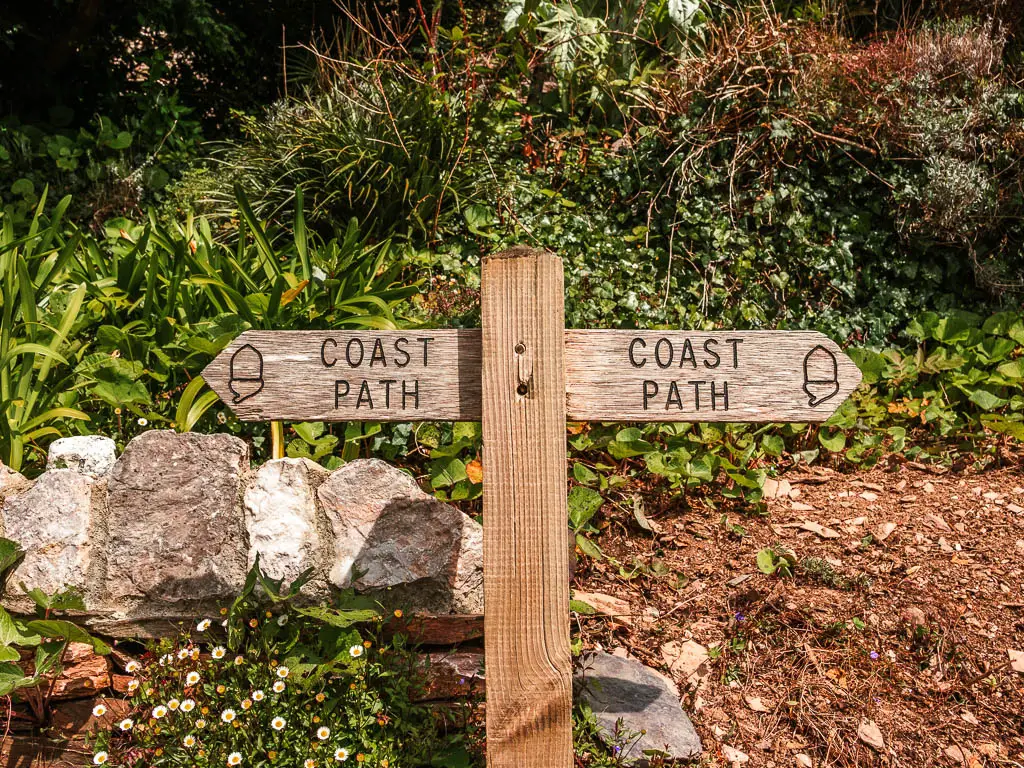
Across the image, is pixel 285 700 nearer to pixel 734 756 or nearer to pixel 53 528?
pixel 53 528

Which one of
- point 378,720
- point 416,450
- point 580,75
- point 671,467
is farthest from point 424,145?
point 378,720

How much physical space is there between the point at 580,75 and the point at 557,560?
157 inches

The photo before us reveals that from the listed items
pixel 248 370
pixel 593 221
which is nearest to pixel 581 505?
pixel 248 370

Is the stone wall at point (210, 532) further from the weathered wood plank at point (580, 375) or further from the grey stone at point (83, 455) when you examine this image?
the weathered wood plank at point (580, 375)

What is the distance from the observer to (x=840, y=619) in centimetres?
268

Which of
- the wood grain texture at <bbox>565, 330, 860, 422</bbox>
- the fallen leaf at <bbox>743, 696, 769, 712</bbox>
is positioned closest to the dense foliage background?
the fallen leaf at <bbox>743, 696, 769, 712</bbox>

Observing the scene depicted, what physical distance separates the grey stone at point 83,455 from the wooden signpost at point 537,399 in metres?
1.02

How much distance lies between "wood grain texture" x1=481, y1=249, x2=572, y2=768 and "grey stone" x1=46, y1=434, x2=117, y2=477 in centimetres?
142

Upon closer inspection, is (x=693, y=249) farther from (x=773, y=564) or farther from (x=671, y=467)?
(x=773, y=564)

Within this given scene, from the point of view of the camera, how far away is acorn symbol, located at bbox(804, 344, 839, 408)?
1743 millimetres

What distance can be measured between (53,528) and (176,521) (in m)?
0.34

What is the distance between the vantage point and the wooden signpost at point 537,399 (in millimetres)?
1687

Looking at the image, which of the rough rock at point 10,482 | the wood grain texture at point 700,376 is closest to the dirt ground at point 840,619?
the wood grain texture at point 700,376

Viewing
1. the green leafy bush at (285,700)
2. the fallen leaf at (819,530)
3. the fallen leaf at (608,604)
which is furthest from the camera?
the fallen leaf at (819,530)
